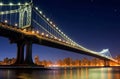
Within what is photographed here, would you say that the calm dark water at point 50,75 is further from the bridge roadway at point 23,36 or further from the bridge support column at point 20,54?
the bridge support column at point 20,54

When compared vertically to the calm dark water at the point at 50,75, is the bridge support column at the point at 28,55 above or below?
above

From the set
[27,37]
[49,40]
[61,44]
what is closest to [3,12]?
[27,37]

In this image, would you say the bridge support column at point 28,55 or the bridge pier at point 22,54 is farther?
the bridge pier at point 22,54

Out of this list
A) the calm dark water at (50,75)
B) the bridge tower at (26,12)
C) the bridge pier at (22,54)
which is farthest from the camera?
the bridge tower at (26,12)

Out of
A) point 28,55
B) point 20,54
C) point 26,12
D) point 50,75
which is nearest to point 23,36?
point 28,55

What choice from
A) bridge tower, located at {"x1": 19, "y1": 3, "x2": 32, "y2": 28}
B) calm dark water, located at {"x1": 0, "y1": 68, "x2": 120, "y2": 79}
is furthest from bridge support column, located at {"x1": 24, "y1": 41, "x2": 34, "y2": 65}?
calm dark water, located at {"x1": 0, "y1": 68, "x2": 120, "y2": 79}

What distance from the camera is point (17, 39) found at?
5544 centimetres

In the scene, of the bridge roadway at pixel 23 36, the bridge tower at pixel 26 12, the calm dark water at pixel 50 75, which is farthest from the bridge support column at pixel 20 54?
the calm dark water at pixel 50 75

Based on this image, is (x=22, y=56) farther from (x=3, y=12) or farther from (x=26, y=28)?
(x=3, y=12)

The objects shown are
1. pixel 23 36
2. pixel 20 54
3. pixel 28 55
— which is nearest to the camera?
pixel 23 36

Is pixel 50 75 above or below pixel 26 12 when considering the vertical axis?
below

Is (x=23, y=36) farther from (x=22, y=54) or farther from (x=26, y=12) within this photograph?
(x=26, y=12)

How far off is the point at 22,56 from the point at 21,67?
12.4ft

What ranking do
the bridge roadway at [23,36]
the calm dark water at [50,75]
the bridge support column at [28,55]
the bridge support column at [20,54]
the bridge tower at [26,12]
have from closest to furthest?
the calm dark water at [50,75]
the bridge roadway at [23,36]
the bridge support column at [28,55]
the bridge support column at [20,54]
the bridge tower at [26,12]
